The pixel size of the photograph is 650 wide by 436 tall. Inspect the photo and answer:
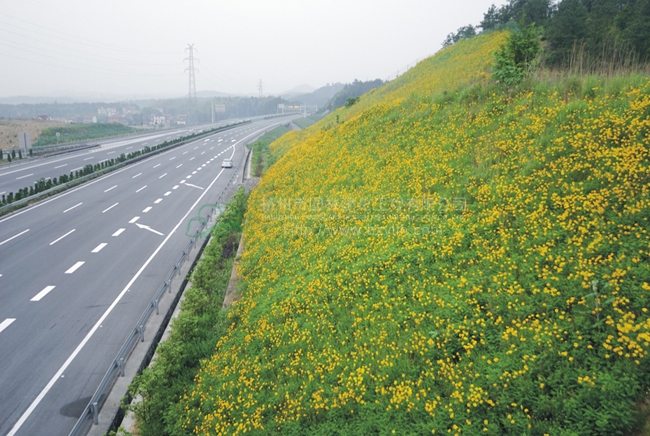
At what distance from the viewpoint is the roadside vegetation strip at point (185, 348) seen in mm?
8602

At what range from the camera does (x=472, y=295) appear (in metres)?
8.03

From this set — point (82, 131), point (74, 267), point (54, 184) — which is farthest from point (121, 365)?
point (82, 131)

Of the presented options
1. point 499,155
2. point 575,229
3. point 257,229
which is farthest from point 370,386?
point 257,229

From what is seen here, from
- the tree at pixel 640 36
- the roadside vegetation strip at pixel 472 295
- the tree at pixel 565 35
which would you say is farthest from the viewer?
the tree at pixel 565 35

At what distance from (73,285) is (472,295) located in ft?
48.9

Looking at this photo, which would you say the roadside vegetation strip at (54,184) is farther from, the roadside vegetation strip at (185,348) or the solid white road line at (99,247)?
the roadside vegetation strip at (185,348)

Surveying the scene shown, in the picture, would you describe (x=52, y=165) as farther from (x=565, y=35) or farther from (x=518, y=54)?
(x=565, y=35)

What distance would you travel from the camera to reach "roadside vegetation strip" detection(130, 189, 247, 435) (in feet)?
28.2

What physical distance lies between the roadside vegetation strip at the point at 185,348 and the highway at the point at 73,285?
1.91 m

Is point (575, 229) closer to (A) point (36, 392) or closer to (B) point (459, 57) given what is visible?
(A) point (36, 392)

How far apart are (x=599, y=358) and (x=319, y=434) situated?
484 centimetres

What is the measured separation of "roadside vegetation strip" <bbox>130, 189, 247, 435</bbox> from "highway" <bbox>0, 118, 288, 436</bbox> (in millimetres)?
1907

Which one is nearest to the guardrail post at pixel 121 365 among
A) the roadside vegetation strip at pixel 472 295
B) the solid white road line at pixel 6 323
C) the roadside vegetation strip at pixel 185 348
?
the roadside vegetation strip at pixel 185 348

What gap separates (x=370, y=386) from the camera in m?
7.38
